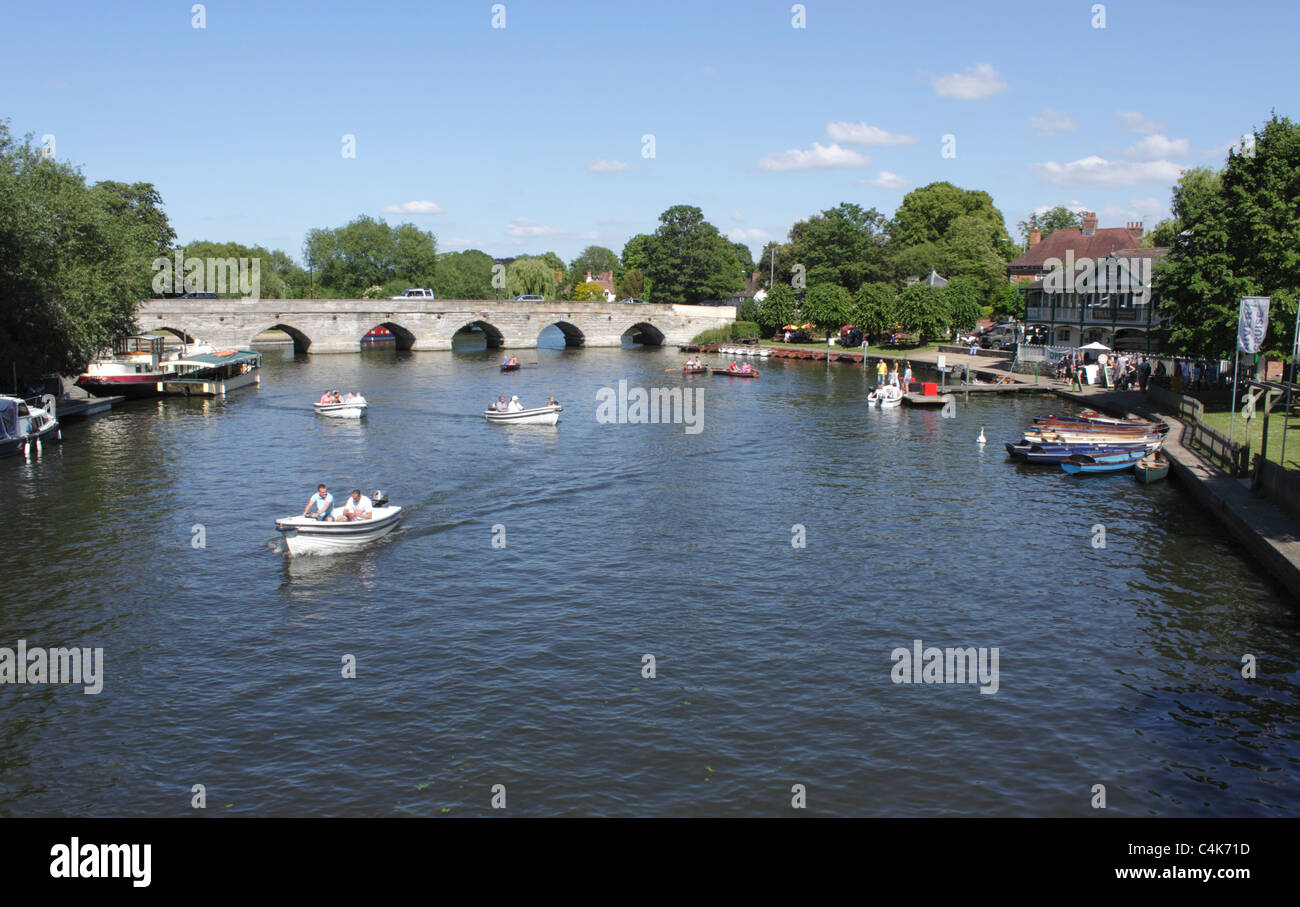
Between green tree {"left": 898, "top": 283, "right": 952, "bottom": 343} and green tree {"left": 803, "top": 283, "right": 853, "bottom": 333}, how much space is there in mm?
9644

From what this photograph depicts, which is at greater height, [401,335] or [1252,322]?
[401,335]

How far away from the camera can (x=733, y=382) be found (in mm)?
90938

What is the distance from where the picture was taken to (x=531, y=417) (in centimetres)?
6191

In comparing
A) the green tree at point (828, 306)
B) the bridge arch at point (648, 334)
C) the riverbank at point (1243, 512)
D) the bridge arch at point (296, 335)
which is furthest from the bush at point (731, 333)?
the riverbank at point (1243, 512)

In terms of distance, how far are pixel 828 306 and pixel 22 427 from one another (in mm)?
88318

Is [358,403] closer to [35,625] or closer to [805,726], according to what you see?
[35,625]

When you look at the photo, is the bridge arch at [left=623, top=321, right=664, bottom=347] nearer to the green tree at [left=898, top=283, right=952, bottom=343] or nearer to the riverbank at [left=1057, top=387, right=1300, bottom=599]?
the green tree at [left=898, top=283, right=952, bottom=343]

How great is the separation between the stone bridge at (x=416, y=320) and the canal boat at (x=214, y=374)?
581 cm

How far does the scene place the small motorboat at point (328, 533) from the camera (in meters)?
33.1

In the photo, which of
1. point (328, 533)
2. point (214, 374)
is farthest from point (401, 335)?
point (328, 533)

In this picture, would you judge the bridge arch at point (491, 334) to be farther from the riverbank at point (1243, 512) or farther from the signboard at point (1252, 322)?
the signboard at point (1252, 322)

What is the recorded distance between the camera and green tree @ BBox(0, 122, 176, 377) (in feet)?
179

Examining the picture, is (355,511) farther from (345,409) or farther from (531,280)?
(531,280)
